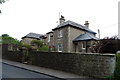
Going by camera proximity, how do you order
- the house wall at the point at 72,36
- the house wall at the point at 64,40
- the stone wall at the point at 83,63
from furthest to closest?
1. the house wall at the point at 64,40
2. the house wall at the point at 72,36
3. the stone wall at the point at 83,63

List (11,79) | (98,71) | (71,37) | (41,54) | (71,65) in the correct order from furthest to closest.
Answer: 1. (71,37)
2. (41,54)
3. (71,65)
4. (98,71)
5. (11,79)

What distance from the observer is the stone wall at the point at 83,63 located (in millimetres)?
10157

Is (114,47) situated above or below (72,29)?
below

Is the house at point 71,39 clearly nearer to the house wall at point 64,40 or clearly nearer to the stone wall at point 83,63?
the house wall at point 64,40

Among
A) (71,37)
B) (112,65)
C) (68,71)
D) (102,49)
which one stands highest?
(71,37)

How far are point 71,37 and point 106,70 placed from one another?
21.4m

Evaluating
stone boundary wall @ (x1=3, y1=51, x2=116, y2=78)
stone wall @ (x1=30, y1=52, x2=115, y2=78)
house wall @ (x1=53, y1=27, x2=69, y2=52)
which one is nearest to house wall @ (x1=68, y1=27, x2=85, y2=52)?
house wall @ (x1=53, y1=27, x2=69, y2=52)

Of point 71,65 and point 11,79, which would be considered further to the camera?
point 71,65

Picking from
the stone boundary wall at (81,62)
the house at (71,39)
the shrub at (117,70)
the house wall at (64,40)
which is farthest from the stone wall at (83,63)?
the house wall at (64,40)

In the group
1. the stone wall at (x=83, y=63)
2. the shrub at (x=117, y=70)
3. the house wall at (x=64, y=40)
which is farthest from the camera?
the house wall at (x=64, y=40)

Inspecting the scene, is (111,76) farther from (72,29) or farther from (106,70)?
(72,29)

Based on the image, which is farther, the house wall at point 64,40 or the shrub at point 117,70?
the house wall at point 64,40

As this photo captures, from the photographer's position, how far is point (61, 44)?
32.5 meters

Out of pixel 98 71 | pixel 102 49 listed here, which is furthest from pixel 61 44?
pixel 98 71
